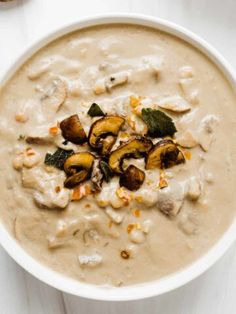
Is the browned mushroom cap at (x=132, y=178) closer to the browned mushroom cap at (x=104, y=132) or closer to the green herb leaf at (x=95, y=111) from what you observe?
the browned mushroom cap at (x=104, y=132)

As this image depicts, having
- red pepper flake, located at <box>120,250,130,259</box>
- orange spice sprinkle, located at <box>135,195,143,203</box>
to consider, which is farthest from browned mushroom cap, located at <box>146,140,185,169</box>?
red pepper flake, located at <box>120,250,130,259</box>

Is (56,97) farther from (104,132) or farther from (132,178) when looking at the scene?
(132,178)

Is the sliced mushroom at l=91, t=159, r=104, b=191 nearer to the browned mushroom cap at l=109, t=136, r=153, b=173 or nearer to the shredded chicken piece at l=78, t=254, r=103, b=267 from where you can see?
the browned mushroom cap at l=109, t=136, r=153, b=173

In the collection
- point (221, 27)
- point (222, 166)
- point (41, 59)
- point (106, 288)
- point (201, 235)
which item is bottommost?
point (106, 288)

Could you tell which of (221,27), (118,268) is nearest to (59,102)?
(118,268)

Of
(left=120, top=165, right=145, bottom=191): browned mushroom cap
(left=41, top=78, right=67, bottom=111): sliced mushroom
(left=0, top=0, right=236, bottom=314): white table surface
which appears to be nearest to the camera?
(left=120, top=165, right=145, bottom=191): browned mushroom cap

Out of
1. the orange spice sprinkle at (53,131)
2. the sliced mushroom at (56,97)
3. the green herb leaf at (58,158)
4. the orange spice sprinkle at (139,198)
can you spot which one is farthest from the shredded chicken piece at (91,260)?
the sliced mushroom at (56,97)

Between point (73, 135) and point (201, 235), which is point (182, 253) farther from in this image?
point (73, 135)
